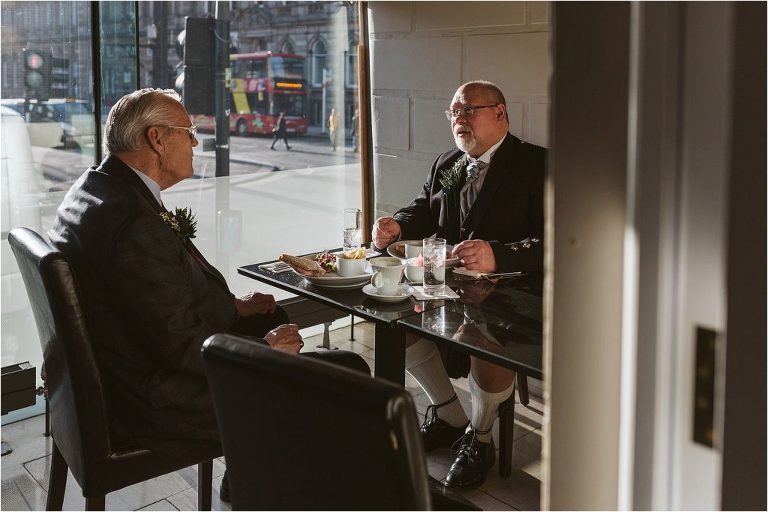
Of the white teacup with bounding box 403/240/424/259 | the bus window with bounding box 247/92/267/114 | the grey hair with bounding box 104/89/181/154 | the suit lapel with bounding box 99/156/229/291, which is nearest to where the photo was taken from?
the suit lapel with bounding box 99/156/229/291


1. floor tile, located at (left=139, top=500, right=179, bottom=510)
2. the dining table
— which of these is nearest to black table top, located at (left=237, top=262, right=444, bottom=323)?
the dining table

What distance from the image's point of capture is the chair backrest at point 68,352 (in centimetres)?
171

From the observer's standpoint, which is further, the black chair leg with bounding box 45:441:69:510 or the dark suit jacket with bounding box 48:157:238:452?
the black chair leg with bounding box 45:441:69:510

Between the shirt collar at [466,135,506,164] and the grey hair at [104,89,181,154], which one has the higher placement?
the grey hair at [104,89,181,154]

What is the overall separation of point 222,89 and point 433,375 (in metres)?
1.87

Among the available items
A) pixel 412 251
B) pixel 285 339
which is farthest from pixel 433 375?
pixel 285 339

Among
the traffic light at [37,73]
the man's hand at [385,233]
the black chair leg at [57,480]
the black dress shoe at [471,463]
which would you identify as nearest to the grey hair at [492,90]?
the man's hand at [385,233]

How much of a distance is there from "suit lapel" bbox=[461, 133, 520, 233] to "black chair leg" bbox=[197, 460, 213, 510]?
4.24 ft

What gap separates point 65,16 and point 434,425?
2.22 m

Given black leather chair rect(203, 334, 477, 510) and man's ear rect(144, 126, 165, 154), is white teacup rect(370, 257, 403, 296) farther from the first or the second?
black leather chair rect(203, 334, 477, 510)

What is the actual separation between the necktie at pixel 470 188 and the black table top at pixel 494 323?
2.22 feet

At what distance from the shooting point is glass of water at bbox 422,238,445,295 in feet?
7.30

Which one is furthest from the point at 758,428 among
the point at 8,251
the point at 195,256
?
the point at 8,251

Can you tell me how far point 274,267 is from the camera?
253 centimetres
